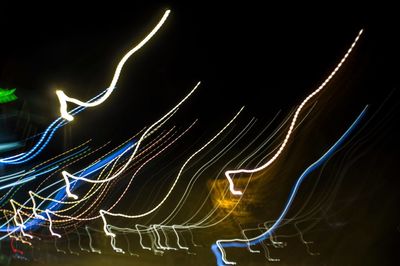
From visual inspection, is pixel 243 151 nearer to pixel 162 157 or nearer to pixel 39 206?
pixel 162 157

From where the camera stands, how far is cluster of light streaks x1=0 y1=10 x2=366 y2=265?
27.5 ft

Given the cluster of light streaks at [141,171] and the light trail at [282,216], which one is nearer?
the light trail at [282,216]

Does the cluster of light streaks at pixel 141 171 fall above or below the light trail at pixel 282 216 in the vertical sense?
above

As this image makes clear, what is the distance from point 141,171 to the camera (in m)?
13.7

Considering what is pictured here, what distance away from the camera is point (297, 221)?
780cm

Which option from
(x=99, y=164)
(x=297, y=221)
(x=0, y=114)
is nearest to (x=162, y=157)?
(x=99, y=164)

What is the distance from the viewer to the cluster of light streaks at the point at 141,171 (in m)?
8.38

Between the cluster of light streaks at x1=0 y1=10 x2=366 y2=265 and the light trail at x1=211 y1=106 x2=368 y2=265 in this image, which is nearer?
the light trail at x1=211 y1=106 x2=368 y2=265

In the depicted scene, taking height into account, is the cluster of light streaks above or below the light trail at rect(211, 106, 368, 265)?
above

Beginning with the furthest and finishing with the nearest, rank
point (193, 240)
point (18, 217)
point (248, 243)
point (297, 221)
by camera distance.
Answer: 1. point (18, 217)
2. point (193, 240)
3. point (248, 243)
4. point (297, 221)

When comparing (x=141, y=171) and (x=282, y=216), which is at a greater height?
(x=141, y=171)

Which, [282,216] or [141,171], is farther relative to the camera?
[141,171]

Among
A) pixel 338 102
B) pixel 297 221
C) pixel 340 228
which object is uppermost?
pixel 338 102

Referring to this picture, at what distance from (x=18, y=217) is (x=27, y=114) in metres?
5.64
